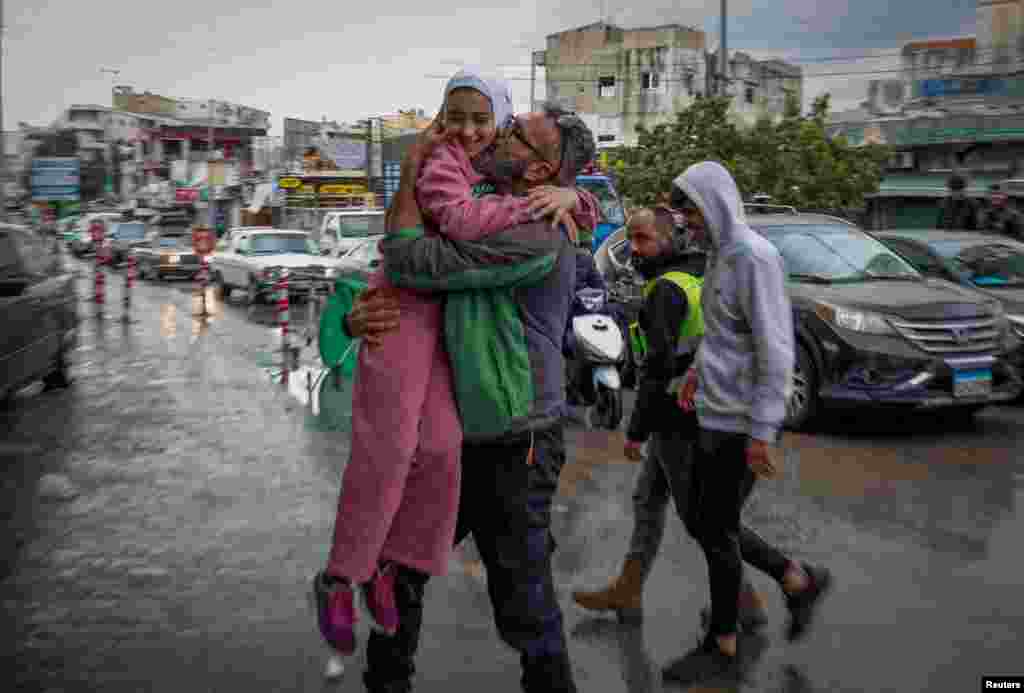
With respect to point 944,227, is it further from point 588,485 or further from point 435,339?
point 435,339

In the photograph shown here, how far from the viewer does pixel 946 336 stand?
854 centimetres

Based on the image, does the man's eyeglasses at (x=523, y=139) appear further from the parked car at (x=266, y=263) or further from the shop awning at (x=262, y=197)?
the shop awning at (x=262, y=197)

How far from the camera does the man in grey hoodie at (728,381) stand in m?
3.70

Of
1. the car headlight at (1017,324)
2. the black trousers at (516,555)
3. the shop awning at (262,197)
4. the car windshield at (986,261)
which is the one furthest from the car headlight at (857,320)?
the shop awning at (262,197)

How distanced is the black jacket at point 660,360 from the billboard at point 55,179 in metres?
52.7

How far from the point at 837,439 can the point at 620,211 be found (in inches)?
435

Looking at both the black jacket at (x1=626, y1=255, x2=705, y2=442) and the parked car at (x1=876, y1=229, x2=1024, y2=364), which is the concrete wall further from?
the black jacket at (x1=626, y1=255, x2=705, y2=442)

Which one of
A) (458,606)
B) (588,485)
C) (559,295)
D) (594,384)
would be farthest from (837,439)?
(559,295)

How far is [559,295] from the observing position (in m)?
2.94

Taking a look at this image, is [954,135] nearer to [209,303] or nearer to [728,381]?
[209,303]

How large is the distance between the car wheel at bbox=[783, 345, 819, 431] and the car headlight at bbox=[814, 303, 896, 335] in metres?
0.38

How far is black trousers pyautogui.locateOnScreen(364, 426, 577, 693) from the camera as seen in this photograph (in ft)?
9.59

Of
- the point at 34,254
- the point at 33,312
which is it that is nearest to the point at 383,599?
the point at 33,312

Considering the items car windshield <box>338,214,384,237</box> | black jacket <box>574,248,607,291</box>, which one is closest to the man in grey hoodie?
black jacket <box>574,248,607,291</box>
